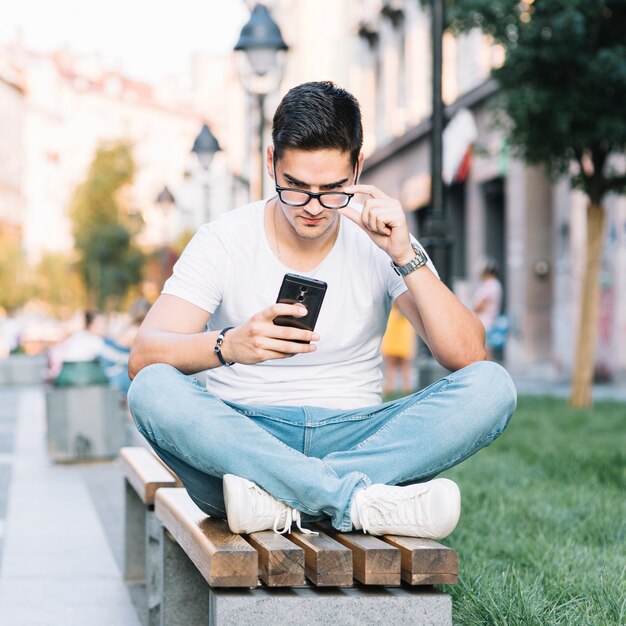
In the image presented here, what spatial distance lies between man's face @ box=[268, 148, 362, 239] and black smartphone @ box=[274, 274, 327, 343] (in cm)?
49

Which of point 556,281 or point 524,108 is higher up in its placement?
point 524,108

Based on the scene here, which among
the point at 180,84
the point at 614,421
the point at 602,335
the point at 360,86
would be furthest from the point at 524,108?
the point at 180,84

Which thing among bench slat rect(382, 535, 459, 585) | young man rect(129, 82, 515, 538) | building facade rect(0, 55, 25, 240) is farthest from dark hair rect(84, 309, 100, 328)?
building facade rect(0, 55, 25, 240)

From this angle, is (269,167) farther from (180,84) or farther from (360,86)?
(180,84)

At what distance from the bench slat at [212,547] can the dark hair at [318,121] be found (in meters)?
1.04

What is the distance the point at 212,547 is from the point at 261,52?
9.93 meters

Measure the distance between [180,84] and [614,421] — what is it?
12873 centimetres

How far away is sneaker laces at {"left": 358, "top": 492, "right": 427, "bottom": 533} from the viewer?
9.98ft

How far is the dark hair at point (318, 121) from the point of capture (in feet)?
11.5

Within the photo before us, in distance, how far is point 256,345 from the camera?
10.2 feet

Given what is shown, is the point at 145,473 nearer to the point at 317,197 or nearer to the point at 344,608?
the point at 317,197

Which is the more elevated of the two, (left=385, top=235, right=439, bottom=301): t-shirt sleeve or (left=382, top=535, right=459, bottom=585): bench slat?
(left=385, top=235, right=439, bottom=301): t-shirt sleeve

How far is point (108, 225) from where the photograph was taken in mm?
48656

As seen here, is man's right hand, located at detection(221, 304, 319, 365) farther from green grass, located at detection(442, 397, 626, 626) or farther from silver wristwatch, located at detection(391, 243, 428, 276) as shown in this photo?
green grass, located at detection(442, 397, 626, 626)
